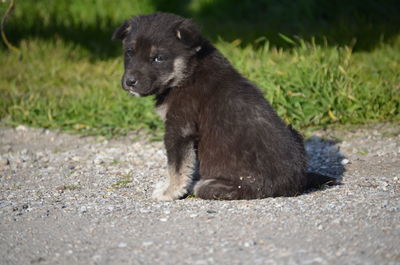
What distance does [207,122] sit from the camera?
5.30m

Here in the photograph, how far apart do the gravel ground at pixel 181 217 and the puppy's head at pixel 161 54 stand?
935 millimetres

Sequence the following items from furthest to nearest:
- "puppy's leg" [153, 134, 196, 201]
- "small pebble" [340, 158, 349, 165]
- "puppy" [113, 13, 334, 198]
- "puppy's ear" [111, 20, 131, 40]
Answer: "small pebble" [340, 158, 349, 165], "puppy's ear" [111, 20, 131, 40], "puppy's leg" [153, 134, 196, 201], "puppy" [113, 13, 334, 198]

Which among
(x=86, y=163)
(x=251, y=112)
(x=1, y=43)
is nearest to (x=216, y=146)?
(x=251, y=112)

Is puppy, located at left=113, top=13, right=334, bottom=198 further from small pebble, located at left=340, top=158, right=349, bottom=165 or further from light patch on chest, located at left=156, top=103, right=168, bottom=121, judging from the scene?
small pebble, located at left=340, top=158, right=349, bottom=165

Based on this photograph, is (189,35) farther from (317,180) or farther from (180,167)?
(317,180)

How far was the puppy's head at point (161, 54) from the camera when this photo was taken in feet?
17.9

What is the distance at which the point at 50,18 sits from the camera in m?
12.5

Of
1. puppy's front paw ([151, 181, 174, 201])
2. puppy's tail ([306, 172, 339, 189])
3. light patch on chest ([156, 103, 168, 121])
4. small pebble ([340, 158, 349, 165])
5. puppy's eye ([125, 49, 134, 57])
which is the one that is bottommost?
small pebble ([340, 158, 349, 165])

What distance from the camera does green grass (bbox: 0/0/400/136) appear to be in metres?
7.91

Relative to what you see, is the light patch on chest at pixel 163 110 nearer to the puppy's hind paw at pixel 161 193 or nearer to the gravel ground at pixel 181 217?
the puppy's hind paw at pixel 161 193

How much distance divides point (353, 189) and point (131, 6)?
349 inches

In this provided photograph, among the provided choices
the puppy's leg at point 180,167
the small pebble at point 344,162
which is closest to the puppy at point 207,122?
the puppy's leg at point 180,167

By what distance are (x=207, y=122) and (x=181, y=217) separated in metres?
0.89

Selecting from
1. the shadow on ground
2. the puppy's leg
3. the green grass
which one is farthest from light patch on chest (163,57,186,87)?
the green grass
